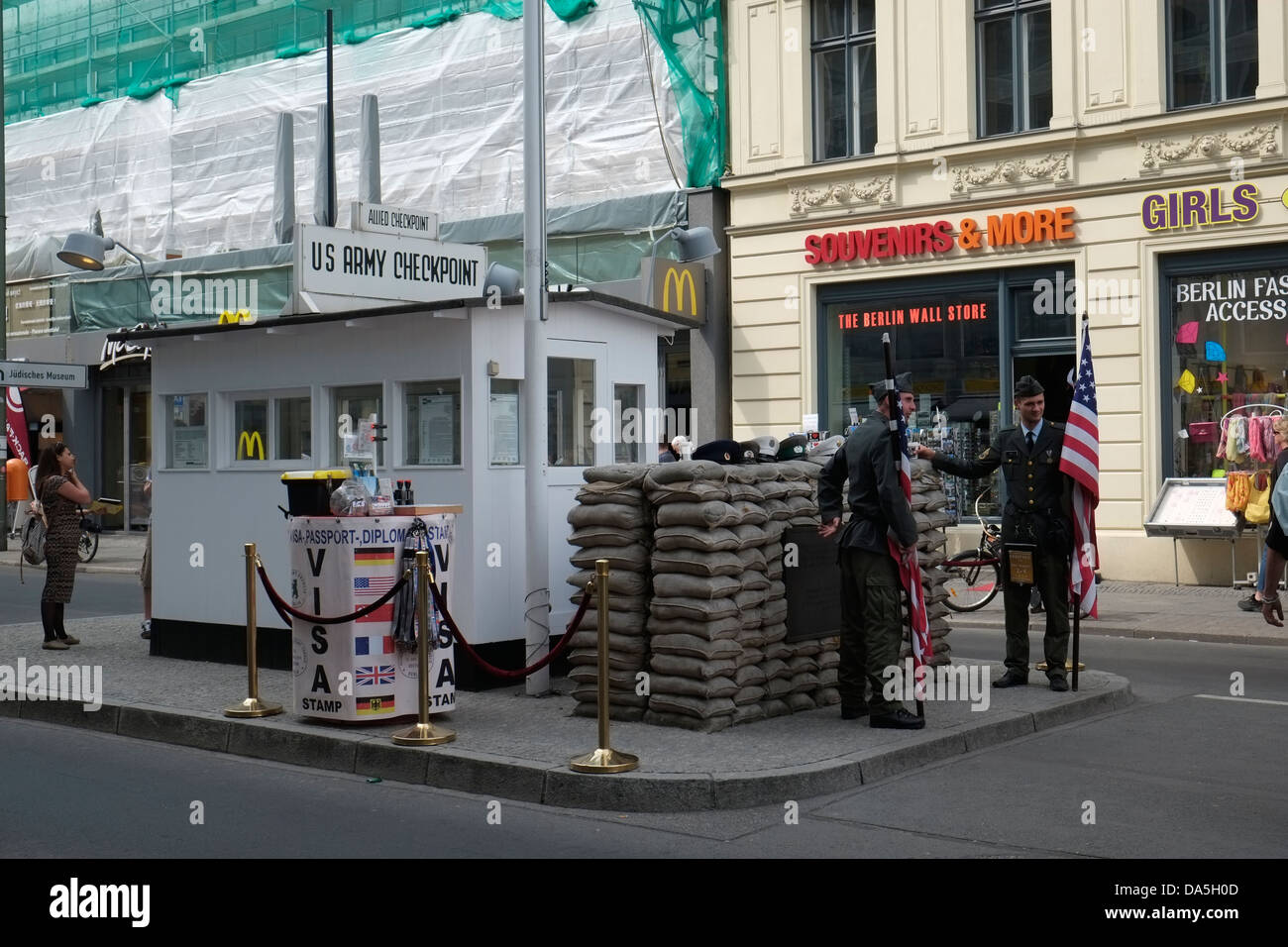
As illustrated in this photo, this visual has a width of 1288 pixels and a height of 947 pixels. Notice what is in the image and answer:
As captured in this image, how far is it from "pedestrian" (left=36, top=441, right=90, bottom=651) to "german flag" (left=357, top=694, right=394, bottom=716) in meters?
5.20

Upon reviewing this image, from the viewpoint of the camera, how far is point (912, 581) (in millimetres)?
8758

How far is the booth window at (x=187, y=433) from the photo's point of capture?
38.5 ft

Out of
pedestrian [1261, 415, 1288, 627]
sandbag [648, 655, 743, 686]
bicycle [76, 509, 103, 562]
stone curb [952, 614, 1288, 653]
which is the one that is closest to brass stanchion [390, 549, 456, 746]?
sandbag [648, 655, 743, 686]

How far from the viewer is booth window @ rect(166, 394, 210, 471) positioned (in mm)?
11727

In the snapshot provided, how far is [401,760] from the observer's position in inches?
314

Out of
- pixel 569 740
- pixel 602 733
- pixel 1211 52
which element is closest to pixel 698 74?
pixel 1211 52

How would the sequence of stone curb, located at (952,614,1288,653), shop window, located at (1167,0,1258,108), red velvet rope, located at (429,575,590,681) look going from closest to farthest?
red velvet rope, located at (429,575,590,681)
stone curb, located at (952,614,1288,653)
shop window, located at (1167,0,1258,108)

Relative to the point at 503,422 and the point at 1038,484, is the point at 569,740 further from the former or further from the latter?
the point at 1038,484

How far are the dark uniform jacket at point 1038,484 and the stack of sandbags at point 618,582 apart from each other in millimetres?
2470

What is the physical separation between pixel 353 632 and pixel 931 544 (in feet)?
13.6

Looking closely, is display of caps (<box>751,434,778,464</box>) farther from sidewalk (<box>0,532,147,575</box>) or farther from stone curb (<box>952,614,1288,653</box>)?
sidewalk (<box>0,532,147,575</box>)

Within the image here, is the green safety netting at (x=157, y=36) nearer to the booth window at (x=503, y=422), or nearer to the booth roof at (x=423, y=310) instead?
Result: the booth roof at (x=423, y=310)

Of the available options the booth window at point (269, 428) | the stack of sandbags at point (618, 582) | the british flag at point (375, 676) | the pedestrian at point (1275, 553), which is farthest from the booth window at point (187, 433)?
the pedestrian at point (1275, 553)

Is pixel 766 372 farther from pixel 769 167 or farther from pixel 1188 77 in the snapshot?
pixel 1188 77
